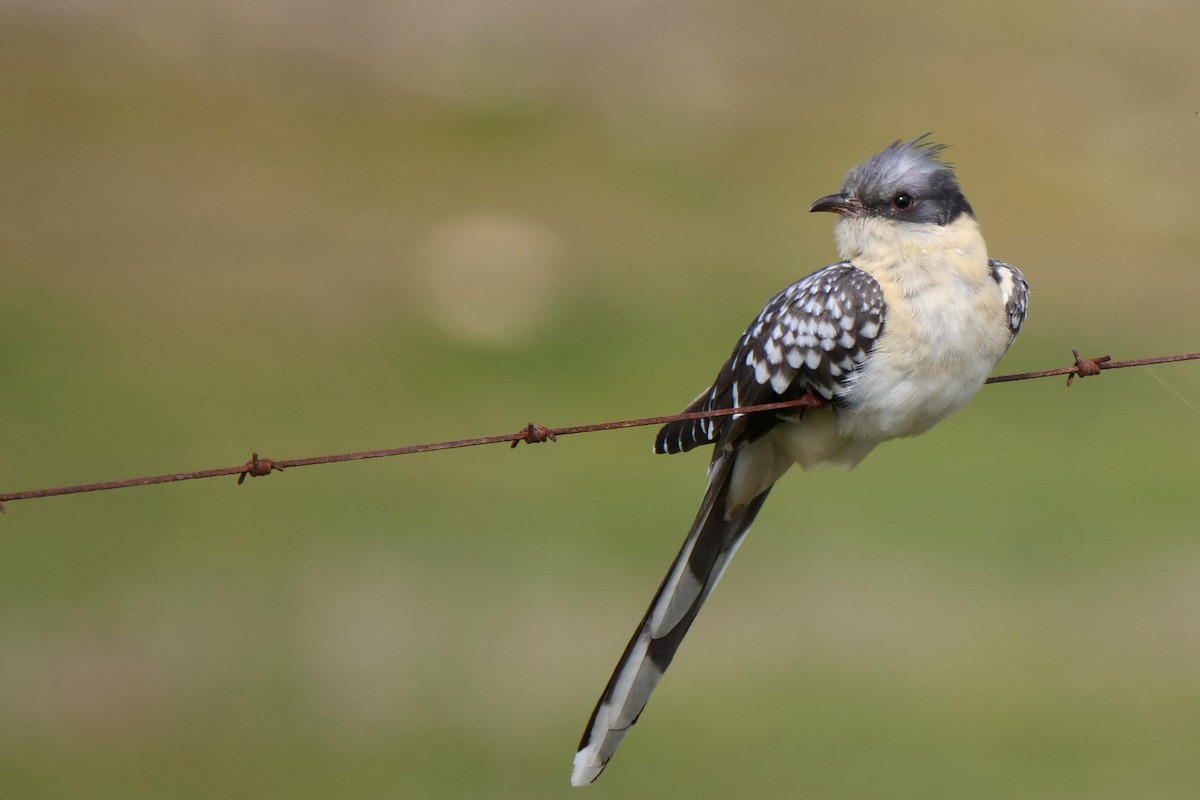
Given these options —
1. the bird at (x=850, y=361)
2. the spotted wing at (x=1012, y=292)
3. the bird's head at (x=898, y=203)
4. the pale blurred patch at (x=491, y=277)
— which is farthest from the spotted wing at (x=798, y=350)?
the pale blurred patch at (x=491, y=277)

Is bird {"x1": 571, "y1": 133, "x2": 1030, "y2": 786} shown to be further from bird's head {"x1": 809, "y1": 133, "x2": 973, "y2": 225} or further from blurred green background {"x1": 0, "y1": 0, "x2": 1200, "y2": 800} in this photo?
blurred green background {"x1": 0, "y1": 0, "x2": 1200, "y2": 800}

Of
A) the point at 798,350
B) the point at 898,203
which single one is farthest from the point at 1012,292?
the point at 798,350

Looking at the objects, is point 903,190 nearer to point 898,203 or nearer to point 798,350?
point 898,203

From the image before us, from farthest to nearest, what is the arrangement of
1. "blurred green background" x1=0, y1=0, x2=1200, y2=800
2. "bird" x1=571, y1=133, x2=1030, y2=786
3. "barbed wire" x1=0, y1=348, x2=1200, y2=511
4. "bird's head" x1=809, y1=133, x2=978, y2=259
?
"blurred green background" x1=0, y1=0, x2=1200, y2=800 → "bird's head" x1=809, y1=133, x2=978, y2=259 → "bird" x1=571, y1=133, x2=1030, y2=786 → "barbed wire" x1=0, y1=348, x2=1200, y2=511

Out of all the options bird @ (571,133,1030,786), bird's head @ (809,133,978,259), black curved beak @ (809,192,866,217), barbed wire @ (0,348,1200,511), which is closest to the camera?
barbed wire @ (0,348,1200,511)

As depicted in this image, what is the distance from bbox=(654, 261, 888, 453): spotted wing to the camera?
523cm

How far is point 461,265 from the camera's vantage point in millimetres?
21062

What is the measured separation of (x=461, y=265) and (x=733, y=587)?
760 centimetres

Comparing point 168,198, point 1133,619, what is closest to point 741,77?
point 168,198

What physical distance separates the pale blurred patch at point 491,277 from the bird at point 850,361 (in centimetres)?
1374

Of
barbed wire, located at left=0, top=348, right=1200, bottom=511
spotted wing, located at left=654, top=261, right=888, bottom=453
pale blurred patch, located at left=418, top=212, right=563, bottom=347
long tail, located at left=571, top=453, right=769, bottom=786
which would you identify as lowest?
long tail, located at left=571, top=453, right=769, bottom=786

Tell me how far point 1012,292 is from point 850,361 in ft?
2.05

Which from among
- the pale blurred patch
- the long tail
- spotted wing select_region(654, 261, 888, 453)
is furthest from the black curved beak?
the pale blurred patch

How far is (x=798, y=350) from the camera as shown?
5289 millimetres
